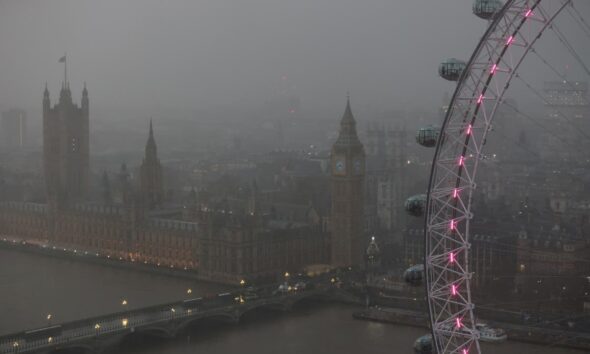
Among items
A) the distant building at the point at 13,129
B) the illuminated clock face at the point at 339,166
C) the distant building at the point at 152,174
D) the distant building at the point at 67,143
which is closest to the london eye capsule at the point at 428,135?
the illuminated clock face at the point at 339,166

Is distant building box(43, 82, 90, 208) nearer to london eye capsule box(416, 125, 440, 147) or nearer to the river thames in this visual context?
the river thames

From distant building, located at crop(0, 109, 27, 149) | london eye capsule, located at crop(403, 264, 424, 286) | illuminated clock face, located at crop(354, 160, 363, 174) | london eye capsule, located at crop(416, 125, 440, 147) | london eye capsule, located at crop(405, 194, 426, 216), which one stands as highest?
distant building, located at crop(0, 109, 27, 149)

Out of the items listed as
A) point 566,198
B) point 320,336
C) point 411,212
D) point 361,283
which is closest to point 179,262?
point 361,283

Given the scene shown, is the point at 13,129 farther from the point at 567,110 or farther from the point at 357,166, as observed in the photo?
the point at 567,110

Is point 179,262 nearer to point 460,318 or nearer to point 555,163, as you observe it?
point 555,163

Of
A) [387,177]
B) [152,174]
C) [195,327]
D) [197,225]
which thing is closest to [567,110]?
[195,327]

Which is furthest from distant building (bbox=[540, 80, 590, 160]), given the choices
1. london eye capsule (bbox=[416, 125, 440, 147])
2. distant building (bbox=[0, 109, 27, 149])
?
distant building (bbox=[0, 109, 27, 149])

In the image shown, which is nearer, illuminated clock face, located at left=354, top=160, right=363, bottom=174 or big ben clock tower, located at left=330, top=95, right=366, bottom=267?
big ben clock tower, located at left=330, top=95, right=366, bottom=267
